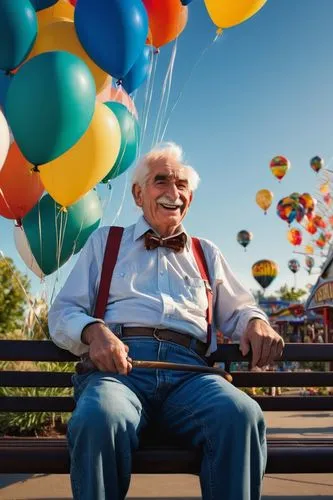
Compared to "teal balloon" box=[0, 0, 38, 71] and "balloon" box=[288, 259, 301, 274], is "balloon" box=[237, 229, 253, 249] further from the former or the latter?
"teal balloon" box=[0, 0, 38, 71]

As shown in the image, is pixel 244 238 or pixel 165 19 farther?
pixel 244 238

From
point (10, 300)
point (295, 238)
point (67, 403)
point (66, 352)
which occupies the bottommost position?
point (10, 300)

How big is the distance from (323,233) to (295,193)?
801cm

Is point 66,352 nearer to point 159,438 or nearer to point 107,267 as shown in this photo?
point 107,267

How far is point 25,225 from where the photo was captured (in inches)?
254

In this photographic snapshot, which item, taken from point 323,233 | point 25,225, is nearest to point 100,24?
point 25,225

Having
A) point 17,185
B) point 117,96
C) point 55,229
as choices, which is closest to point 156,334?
point 55,229

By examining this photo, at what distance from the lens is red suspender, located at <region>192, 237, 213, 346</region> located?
8.32 ft

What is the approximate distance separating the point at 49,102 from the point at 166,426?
3.54 metres

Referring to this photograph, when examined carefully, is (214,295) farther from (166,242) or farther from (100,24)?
(100,24)

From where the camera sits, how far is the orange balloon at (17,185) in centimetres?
608

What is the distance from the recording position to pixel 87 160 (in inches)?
217

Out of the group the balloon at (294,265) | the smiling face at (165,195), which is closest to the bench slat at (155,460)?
the smiling face at (165,195)

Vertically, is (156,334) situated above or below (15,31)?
below
